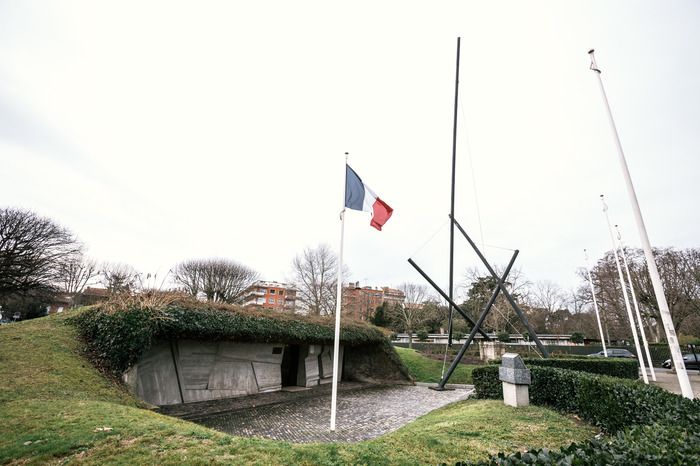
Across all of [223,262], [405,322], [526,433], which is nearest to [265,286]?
[223,262]

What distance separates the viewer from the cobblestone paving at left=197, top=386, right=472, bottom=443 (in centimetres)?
816

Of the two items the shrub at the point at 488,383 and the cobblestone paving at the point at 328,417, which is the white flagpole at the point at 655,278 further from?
the cobblestone paving at the point at 328,417

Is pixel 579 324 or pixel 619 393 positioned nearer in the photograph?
pixel 619 393

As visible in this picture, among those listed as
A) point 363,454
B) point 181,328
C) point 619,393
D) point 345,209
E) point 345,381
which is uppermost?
point 345,209

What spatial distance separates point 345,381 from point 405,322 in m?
21.9

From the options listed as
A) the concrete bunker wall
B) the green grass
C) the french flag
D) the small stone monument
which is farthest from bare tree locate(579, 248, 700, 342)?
the concrete bunker wall

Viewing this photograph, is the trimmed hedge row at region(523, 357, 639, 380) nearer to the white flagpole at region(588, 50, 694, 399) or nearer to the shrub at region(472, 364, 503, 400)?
the shrub at region(472, 364, 503, 400)

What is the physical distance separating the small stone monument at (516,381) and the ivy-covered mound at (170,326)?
8.81 meters

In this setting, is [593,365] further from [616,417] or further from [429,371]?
[429,371]

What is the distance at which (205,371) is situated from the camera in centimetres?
1242

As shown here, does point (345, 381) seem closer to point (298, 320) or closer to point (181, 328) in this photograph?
point (298, 320)

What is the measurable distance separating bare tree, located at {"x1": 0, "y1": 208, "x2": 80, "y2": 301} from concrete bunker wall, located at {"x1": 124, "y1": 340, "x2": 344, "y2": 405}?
26.1 metres

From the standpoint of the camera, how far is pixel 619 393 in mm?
6352

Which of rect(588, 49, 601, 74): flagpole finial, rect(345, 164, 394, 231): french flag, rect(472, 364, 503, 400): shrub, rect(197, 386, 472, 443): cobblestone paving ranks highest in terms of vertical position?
rect(588, 49, 601, 74): flagpole finial
